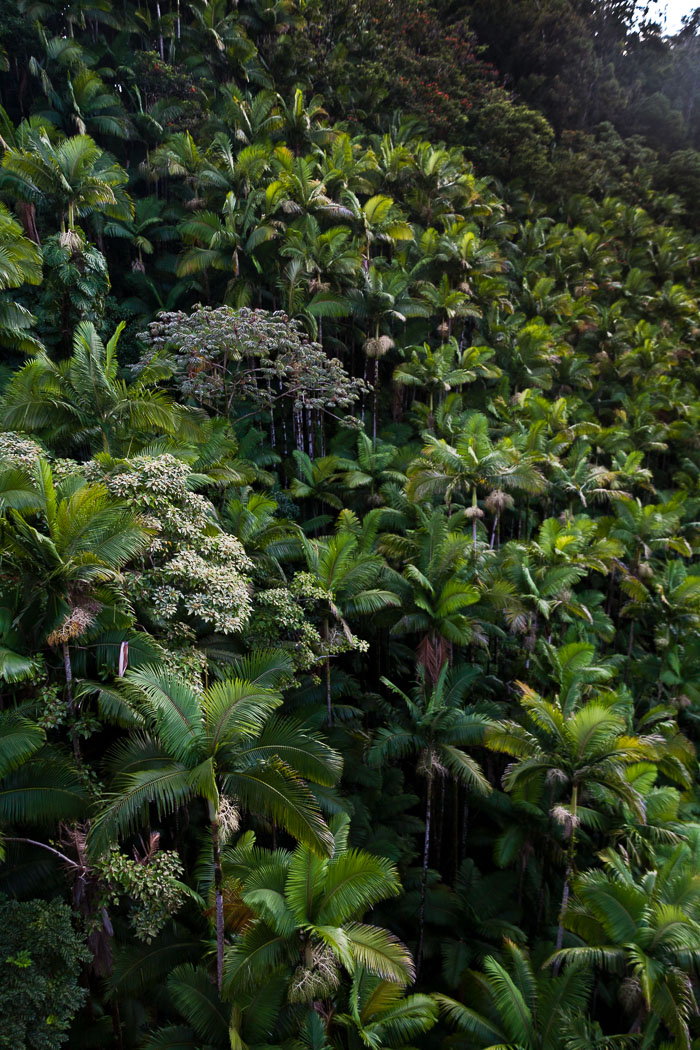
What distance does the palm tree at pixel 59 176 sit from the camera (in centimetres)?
1345

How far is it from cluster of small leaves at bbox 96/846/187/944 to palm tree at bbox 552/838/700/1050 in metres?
4.52

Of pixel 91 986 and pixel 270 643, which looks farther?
pixel 270 643

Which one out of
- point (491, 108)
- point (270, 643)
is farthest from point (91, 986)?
point (491, 108)

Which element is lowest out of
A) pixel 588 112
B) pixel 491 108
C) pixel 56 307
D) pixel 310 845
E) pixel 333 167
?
pixel 310 845

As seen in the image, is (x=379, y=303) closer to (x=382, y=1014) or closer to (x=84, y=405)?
(x=84, y=405)

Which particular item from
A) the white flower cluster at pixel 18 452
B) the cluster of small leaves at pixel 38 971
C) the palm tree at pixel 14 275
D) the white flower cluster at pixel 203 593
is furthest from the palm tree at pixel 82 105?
the cluster of small leaves at pixel 38 971

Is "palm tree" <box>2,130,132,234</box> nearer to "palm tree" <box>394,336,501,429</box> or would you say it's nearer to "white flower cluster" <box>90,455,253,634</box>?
"palm tree" <box>394,336,501,429</box>

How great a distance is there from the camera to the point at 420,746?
9664 mm

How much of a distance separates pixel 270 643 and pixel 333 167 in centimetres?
1607

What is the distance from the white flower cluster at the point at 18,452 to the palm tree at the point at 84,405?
143 centimetres

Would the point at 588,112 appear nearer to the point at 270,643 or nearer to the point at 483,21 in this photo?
the point at 483,21

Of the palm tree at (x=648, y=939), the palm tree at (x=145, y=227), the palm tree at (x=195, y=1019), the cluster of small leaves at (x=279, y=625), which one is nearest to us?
the palm tree at (x=195, y=1019)

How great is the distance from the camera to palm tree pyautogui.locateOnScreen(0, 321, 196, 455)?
31.6 feet

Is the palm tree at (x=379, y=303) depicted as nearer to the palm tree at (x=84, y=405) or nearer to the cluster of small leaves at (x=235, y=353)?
the cluster of small leaves at (x=235, y=353)
